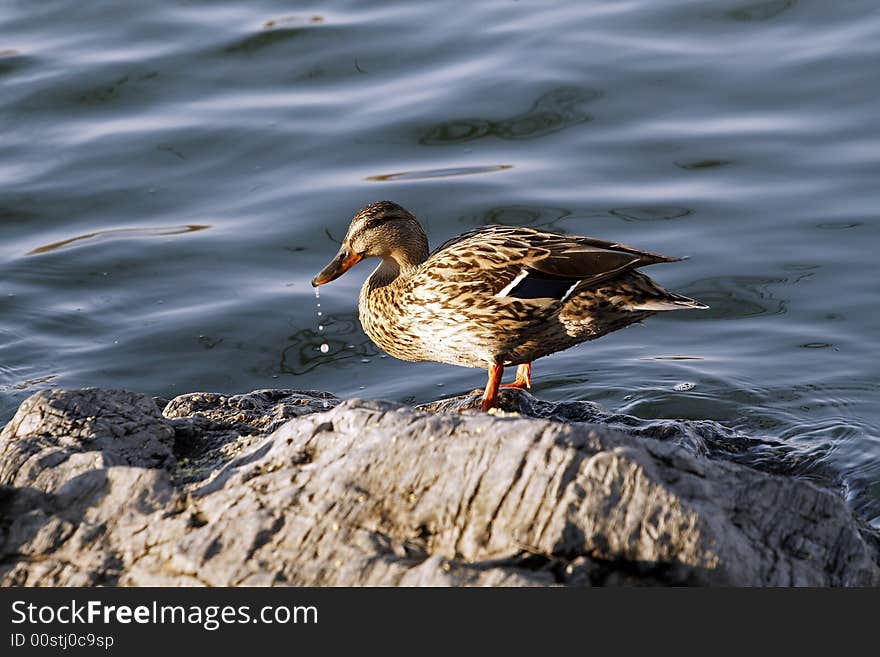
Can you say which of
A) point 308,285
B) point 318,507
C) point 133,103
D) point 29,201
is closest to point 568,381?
point 308,285

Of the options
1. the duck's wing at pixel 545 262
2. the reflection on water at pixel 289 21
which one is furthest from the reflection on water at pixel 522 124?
the duck's wing at pixel 545 262

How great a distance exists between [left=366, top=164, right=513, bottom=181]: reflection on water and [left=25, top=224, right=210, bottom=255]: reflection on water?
162 cm

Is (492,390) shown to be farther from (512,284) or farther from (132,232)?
(132,232)

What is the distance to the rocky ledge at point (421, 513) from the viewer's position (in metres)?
3.56

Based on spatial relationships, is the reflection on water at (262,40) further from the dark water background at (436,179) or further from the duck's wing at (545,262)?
the duck's wing at (545,262)

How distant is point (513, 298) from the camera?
6195 mm

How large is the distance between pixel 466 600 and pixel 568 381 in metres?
4.28

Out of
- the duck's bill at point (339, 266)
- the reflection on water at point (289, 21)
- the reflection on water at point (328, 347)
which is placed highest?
the reflection on water at point (289, 21)

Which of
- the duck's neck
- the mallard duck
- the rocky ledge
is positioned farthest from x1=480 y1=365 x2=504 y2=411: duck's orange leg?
the rocky ledge

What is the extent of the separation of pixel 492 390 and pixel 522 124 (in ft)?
19.2

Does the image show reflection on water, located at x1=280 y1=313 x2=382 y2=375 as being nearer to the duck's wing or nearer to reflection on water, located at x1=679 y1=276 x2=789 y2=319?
the duck's wing

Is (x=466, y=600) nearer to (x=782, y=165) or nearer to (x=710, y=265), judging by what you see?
(x=710, y=265)

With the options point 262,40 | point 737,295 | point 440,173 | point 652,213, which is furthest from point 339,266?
point 262,40

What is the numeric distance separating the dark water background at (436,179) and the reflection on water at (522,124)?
28 mm
